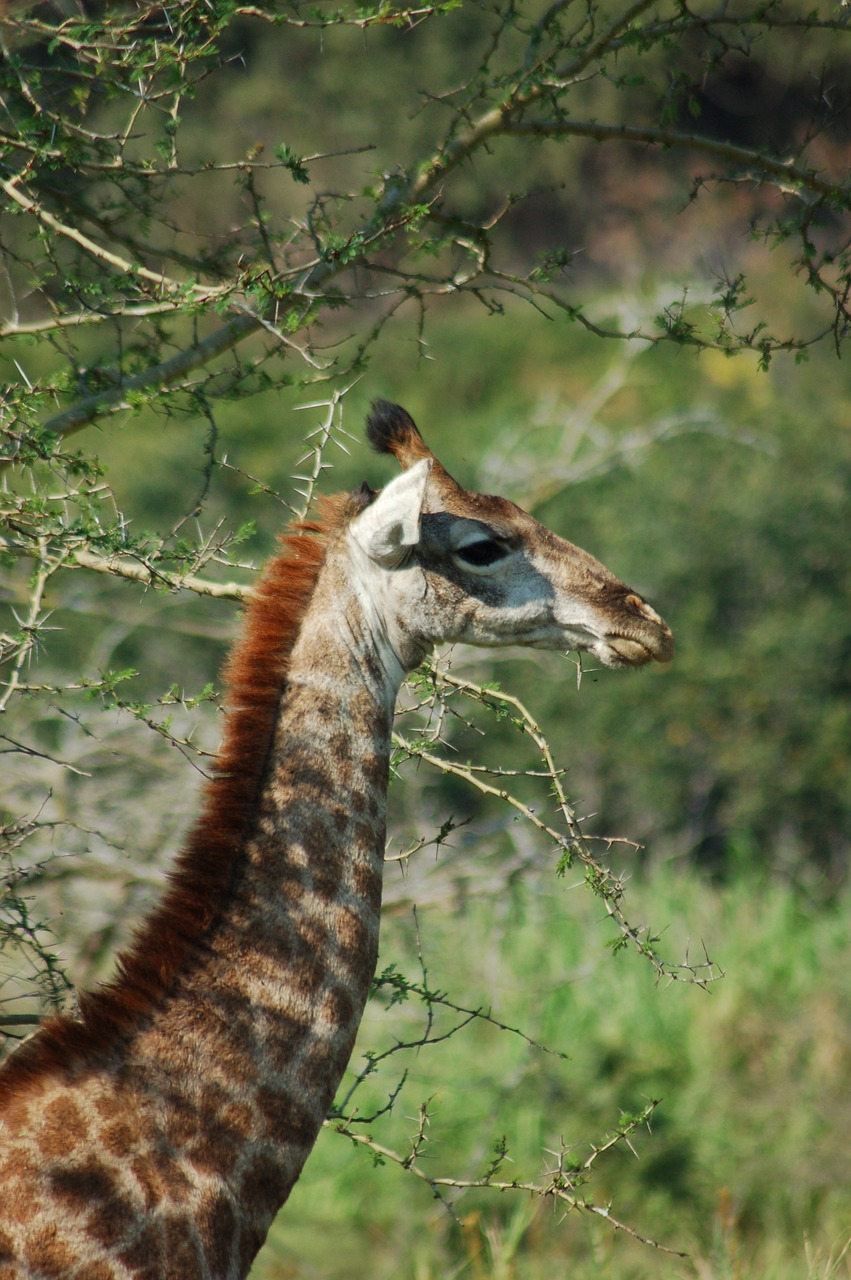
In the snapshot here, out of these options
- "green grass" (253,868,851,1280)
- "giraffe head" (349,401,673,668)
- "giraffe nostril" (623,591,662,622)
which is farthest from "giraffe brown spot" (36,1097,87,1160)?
"green grass" (253,868,851,1280)

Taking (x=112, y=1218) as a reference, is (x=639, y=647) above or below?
above

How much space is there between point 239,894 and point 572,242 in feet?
108

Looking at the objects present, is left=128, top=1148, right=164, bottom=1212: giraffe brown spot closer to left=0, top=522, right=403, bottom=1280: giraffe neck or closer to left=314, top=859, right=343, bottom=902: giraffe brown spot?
left=0, top=522, right=403, bottom=1280: giraffe neck

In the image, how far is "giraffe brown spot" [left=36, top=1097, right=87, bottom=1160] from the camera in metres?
2.92

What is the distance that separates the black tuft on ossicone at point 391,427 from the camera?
13.9ft

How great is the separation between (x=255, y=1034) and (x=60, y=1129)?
20.3 inches

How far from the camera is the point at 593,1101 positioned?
896 cm

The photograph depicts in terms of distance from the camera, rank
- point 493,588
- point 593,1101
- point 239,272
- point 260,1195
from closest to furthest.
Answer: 1. point 260,1195
2. point 493,588
3. point 239,272
4. point 593,1101

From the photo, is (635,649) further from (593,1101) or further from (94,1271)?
(593,1101)

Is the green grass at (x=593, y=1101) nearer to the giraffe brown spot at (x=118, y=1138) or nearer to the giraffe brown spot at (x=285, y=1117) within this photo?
the giraffe brown spot at (x=285, y=1117)

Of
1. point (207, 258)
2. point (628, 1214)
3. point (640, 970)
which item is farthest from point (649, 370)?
point (207, 258)

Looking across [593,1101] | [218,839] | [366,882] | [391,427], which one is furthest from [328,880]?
[593,1101]

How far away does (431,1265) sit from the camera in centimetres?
757

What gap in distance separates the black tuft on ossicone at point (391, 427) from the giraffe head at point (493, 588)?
0.21 metres
